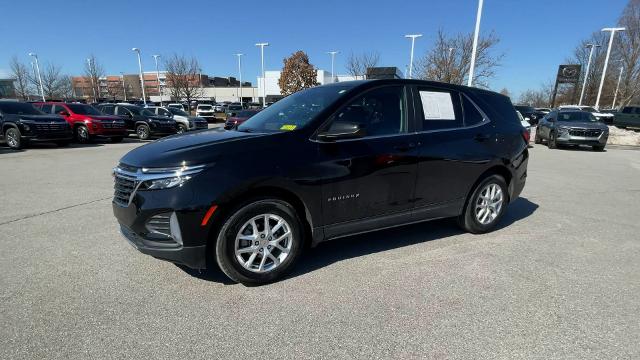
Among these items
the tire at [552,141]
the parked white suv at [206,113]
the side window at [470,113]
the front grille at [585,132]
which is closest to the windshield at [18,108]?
the side window at [470,113]

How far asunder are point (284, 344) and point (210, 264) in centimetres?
154

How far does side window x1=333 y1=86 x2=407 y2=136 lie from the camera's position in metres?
3.52

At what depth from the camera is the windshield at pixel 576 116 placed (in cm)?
1523

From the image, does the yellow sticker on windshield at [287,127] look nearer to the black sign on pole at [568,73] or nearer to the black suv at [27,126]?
the black suv at [27,126]

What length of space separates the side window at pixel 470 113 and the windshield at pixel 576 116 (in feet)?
46.1

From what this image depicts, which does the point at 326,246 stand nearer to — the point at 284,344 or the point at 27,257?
the point at 284,344

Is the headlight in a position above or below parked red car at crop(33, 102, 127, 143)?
above

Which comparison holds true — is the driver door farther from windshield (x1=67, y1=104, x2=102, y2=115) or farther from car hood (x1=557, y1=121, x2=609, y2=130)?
windshield (x1=67, y1=104, x2=102, y2=115)

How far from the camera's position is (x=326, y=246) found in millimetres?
4207

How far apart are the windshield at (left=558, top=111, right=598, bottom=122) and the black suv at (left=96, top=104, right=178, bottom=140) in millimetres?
18568

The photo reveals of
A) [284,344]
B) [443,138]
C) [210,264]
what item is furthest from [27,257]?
[443,138]

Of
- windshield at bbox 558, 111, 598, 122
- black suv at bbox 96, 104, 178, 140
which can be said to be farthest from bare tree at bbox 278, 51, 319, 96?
windshield at bbox 558, 111, 598, 122

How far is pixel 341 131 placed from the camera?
3227 mm

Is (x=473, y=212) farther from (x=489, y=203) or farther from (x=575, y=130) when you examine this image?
(x=575, y=130)
